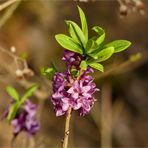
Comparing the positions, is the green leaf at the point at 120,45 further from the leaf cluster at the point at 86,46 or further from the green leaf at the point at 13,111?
the green leaf at the point at 13,111

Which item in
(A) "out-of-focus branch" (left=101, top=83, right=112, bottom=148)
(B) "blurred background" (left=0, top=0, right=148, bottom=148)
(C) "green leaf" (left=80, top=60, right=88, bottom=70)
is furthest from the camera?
(B) "blurred background" (left=0, top=0, right=148, bottom=148)

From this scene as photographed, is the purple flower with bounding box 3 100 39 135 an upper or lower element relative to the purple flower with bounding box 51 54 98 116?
upper

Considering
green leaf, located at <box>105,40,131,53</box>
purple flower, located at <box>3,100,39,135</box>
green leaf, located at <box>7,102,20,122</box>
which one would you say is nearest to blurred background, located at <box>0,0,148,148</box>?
purple flower, located at <box>3,100,39,135</box>

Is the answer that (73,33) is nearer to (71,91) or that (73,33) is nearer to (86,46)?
(86,46)

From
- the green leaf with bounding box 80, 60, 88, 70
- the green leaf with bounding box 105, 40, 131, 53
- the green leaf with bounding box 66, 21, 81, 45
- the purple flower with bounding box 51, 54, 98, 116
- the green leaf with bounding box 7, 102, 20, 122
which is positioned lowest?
the purple flower with bounding box 51, 54, 98, 116

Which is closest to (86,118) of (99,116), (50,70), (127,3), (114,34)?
(99,116)

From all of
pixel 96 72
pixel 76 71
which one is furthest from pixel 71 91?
pixel 96 72

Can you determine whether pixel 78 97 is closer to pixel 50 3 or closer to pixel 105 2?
pixel 50 3

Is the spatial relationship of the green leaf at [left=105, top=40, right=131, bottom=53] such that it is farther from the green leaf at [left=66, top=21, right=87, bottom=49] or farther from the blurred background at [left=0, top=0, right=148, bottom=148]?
the blurred background at [left=0, top=0, right=148, bottom=148]
